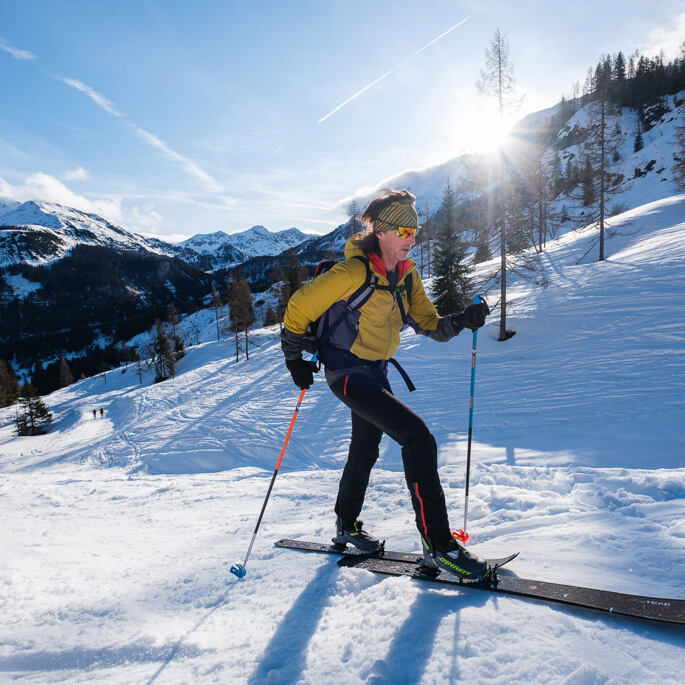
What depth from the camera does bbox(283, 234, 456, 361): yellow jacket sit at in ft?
9.24

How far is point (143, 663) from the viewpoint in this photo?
2111mm

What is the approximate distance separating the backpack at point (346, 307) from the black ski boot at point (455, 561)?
1.60 metres

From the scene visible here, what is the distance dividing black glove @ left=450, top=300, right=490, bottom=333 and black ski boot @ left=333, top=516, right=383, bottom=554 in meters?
1.88

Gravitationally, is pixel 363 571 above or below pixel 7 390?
above

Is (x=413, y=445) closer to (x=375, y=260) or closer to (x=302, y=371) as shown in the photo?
(x=302, y=371)

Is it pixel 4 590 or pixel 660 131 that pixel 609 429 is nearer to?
pixel 4 590

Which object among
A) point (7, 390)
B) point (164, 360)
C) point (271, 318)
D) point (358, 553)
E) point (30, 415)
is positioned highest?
point (271, 318)

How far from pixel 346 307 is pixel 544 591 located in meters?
2.15

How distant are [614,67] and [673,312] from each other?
109206 mm

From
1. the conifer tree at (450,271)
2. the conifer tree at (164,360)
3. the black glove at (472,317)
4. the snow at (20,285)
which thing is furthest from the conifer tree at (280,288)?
the snow at (20,285)

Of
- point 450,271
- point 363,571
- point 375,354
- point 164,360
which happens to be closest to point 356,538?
point 363,571

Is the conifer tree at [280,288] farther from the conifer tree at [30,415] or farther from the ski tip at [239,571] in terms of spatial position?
the ski tip at [239,571]

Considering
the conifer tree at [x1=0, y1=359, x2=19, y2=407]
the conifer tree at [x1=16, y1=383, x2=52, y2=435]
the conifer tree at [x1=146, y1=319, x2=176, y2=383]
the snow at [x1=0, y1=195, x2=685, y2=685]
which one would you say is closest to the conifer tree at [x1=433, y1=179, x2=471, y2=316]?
the snow at [x1=0, y1=195, x2=685, y2=685]

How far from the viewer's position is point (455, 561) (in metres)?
2.58
